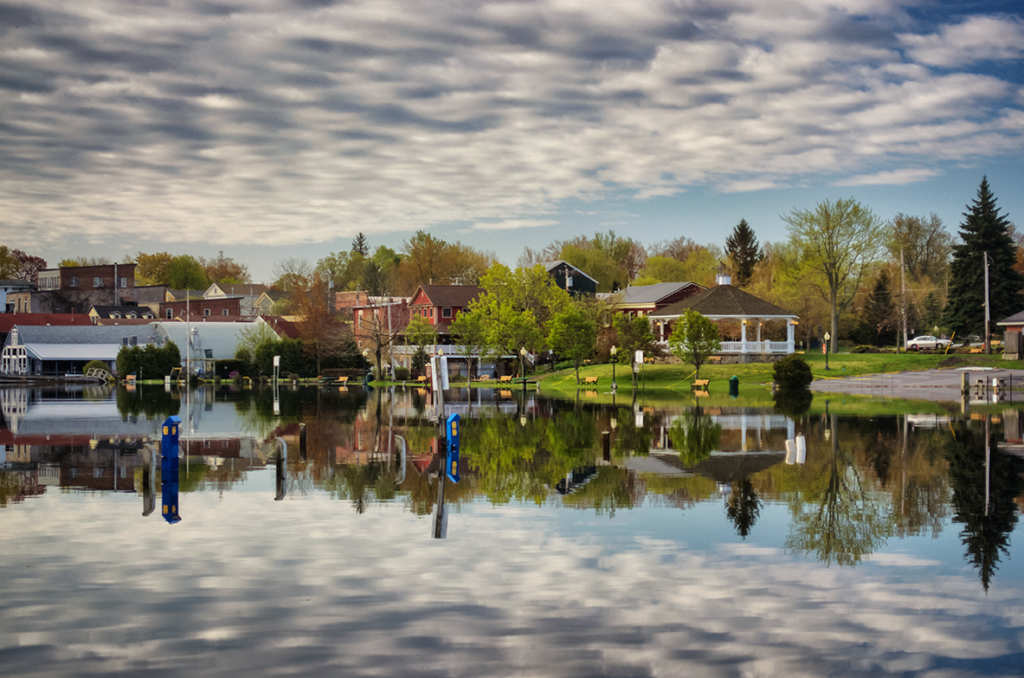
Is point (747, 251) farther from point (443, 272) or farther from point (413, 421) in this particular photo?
point (413, 421)

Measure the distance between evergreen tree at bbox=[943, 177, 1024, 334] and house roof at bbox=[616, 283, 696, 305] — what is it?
74.9 feet

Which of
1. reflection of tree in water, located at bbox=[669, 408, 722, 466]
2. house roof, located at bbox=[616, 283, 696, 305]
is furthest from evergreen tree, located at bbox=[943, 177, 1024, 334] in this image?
reflection of tree in water, located at bbox=[669, 408, 722, 466]

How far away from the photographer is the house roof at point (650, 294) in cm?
8619

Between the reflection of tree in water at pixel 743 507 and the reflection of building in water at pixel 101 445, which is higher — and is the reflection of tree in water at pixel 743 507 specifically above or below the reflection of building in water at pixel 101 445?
below

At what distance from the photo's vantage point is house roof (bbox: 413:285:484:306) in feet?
296

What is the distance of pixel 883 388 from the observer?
56375 millimetres

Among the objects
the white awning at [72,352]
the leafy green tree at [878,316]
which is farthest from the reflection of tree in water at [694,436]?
the white awning at [72,352]

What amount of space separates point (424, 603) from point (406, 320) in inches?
3111

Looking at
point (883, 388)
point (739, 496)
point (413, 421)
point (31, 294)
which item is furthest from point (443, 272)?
point (739, 496)

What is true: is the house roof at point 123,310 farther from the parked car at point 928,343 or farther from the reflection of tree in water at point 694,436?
the reflection of tree in water at point 694,436

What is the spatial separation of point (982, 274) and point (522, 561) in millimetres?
73198

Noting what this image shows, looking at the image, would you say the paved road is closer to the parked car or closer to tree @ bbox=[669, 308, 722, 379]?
tree @ bbox=[669, 308, 722, 379]

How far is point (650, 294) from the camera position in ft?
292

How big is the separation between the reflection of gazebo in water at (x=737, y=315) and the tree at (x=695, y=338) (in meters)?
8.19
